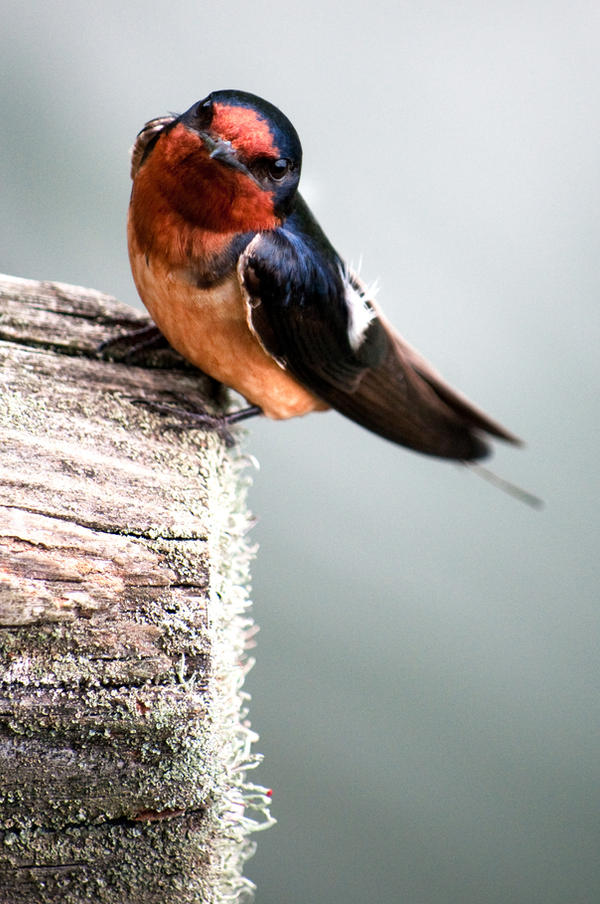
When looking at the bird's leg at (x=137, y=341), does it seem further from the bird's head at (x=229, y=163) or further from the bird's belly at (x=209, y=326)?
the bird's head at (x=229, y=163)

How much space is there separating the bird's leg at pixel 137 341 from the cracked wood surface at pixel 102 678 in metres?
0.17

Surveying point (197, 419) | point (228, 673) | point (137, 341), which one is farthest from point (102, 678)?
point (137, 341)

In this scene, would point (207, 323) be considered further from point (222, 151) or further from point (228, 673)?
point (228, 673)

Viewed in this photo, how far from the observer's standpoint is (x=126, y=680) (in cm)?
64

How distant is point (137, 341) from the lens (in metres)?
0.94

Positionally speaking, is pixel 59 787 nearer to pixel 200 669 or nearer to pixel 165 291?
pixel 200 669

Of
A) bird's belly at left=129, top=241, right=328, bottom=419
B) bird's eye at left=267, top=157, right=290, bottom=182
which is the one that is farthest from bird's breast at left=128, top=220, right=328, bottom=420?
bird's eye at left=267, top=157, right=290, bottom=182

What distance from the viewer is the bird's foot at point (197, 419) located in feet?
2.75

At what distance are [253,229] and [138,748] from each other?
1.70ft

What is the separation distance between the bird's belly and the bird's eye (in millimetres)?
108

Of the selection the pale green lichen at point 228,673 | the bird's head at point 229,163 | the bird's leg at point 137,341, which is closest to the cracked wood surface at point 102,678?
the pale green lichen at point 228,673

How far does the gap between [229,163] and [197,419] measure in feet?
0.81

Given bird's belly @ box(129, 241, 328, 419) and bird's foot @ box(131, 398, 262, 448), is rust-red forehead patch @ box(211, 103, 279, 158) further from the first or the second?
bird's foot @ box(131, 398, 262, 448)

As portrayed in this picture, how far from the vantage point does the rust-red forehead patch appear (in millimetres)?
803
